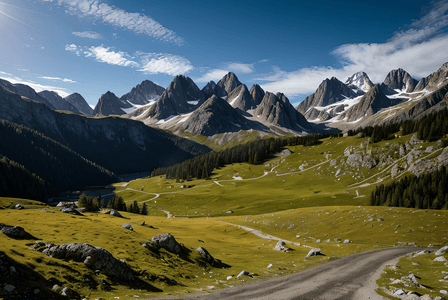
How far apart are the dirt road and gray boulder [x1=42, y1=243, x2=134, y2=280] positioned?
8.03 meters

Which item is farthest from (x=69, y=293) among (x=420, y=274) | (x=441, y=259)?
(x=441, y=259)

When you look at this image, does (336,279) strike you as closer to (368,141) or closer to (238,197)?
(238,197)

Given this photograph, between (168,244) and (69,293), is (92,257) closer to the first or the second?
(69,293)

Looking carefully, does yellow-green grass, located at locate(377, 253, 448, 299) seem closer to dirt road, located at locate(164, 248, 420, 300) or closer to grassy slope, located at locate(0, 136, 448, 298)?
dirt road, located at locate(164, 248, 420, 300)

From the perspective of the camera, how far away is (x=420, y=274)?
27.0 metres

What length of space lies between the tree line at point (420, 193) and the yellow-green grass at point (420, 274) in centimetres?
6918

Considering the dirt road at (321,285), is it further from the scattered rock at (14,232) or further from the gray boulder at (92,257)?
the scattered rock at (14,232)

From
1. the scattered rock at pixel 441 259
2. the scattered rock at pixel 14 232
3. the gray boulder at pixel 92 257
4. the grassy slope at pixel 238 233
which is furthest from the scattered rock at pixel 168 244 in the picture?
the scattered rock at pixel 441 259

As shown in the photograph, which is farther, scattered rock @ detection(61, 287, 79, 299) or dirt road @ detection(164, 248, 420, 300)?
dirt road @ detection(164, 248, 420, 300)

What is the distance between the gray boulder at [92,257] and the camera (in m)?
22.7

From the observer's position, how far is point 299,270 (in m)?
31.6

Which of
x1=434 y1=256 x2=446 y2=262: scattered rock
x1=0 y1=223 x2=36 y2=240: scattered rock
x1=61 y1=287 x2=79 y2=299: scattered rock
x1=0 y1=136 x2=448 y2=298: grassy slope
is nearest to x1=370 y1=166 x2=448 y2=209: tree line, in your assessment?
x1=0 y1=136 x2=448 y2=298: grassy slope

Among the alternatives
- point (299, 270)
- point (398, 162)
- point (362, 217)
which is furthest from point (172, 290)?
point (398, 162)

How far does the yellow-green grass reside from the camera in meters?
22.2
